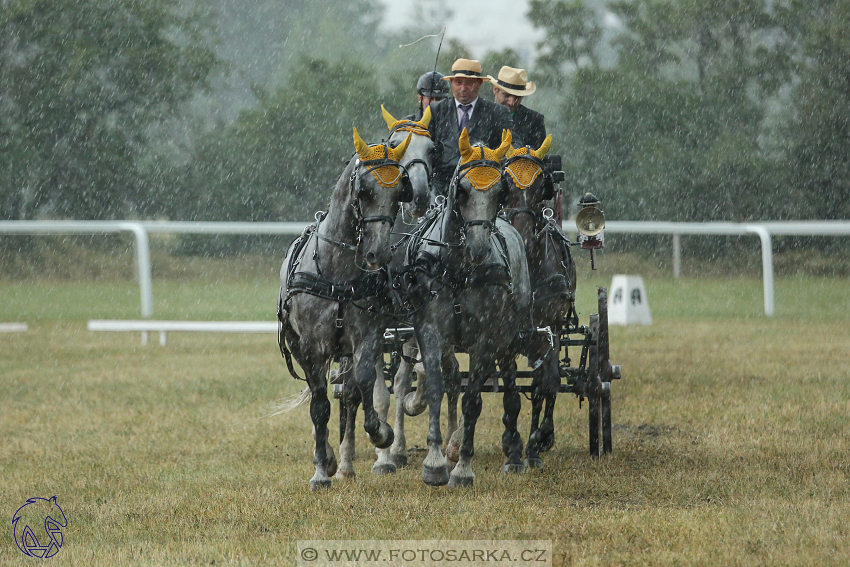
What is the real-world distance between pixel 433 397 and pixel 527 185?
1464 mm

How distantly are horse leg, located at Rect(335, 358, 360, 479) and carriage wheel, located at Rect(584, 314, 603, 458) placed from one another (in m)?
1.60

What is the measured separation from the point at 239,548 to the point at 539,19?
2753 cm

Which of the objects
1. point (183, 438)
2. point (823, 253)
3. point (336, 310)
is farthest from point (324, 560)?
point (823, 253)

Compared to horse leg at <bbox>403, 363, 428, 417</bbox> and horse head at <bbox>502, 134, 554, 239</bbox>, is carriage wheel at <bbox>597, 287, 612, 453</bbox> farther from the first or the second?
horse leg at <bbox>403, 363, 428, 417</bbox>

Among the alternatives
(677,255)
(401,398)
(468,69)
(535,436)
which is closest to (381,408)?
(401,398)

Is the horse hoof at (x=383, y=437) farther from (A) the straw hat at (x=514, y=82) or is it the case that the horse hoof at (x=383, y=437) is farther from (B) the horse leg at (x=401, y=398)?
(A) the straw hat at (x=514, y=82)

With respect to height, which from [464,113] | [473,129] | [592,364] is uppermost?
[464,113]

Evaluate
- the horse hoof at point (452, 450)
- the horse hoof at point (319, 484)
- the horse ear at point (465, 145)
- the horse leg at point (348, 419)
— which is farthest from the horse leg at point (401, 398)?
the horse ear at point (465, 145)

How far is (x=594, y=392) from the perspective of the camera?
23.5 ft

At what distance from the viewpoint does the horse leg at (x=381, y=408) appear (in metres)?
7.09

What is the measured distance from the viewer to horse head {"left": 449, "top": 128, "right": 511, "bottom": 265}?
5738 millimetres

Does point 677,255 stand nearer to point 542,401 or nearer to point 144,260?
point 144,260

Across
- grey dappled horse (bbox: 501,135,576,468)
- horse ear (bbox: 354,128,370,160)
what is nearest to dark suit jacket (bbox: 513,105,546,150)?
grey dappled horse (bbox: 501,135,576,468)

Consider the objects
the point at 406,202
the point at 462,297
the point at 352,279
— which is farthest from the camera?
the point at 462,297
